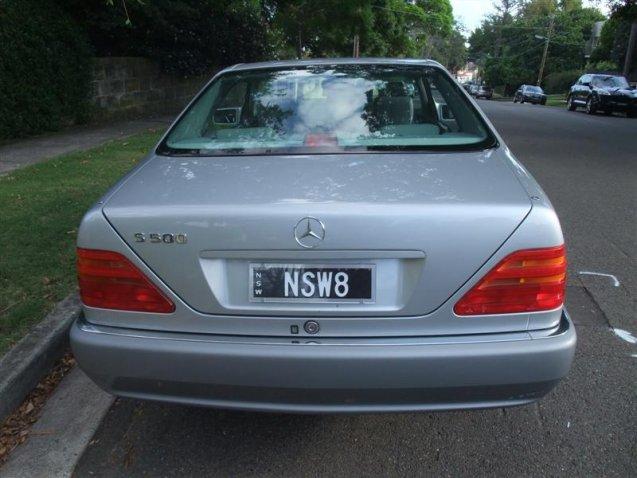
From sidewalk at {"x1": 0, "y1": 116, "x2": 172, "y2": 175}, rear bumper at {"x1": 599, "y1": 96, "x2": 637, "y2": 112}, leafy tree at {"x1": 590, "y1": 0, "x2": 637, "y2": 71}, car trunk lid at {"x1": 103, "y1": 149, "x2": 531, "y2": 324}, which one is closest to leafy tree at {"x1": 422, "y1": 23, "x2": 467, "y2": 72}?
leafy tree at {"x1": 590, "y1": 0, "x2": 637, "y2": 71}

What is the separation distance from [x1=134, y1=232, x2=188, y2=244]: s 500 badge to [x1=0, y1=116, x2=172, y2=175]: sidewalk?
6134 millimetres

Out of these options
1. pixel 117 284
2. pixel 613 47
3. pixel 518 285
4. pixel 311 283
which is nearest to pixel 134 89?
pixel 117 284

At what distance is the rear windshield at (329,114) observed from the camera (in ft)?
9.47

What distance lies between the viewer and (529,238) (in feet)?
6.84

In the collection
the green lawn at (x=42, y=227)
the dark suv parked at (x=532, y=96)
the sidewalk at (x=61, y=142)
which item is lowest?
the dark suv parked at (x=532, y=96)

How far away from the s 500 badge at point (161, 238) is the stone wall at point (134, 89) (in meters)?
11.9

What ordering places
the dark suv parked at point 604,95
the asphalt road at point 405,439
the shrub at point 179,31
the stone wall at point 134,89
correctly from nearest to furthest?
the asphalt road at point 405,439 < the stone wall at point 134,89 < the shrub at point 179,31 < the dark suv parked at point 604,95

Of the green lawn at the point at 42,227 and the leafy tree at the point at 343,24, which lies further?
the leafy tree at the point at 343,24

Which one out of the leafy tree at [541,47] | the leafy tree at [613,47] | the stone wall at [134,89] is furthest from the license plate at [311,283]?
the leafy tree at [541,47]

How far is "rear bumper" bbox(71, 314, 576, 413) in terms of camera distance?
82.0 inches

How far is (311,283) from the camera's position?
2.10 meters

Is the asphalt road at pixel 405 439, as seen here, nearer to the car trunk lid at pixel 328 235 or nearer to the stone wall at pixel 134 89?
the car trunk lid at pixel 328 235

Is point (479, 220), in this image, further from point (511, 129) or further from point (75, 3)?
point (511, 129)

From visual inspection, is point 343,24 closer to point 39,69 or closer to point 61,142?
point 39,69
